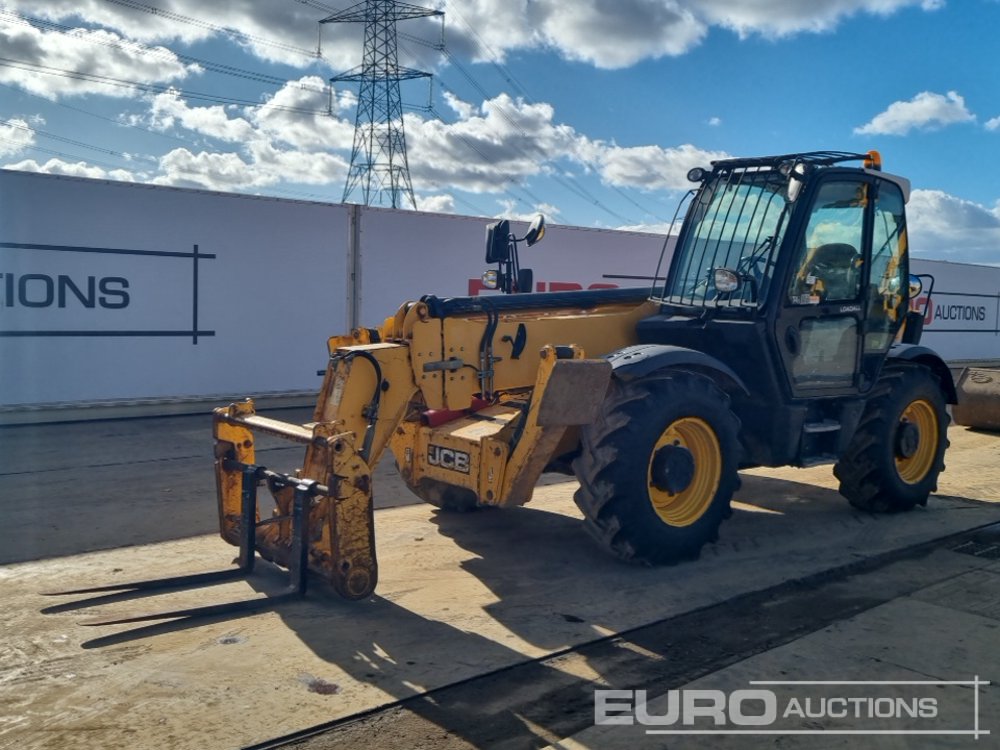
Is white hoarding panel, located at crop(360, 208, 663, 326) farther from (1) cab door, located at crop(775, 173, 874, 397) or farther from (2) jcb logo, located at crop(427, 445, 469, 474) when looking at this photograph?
(2) jcb logo, located at crop(427, 445, 469, 474)

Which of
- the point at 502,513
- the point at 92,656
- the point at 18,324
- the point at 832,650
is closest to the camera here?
the point at 92,656

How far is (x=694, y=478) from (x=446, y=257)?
Result: 27.9ft

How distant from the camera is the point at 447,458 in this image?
5.90 meters

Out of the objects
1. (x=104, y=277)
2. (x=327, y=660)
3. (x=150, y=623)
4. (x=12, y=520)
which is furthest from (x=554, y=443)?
(x=104, y=277)

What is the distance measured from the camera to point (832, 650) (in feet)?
15.1

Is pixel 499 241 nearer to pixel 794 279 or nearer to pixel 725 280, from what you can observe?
pixel 725 280

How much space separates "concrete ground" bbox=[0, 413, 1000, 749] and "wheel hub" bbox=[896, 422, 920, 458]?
51 cm

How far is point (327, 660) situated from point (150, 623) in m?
1.04

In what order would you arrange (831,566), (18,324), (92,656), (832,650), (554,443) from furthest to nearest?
1. (18,324)
2. (831,566)
3. (554,443)
4. (832,650)
5. (92,656)

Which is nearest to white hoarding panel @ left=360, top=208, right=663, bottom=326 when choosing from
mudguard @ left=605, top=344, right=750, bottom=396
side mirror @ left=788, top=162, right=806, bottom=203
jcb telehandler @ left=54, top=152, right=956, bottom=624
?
jcb telehandler @ left=54, top=152, right=956, bottom=624

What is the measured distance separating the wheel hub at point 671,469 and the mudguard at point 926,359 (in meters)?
2.59

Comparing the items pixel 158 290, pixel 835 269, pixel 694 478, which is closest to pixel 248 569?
pixel 694 478

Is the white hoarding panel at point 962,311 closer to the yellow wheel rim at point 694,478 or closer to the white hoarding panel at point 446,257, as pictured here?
the white hoarding panel at point 446,257

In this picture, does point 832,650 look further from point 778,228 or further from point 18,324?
point 18,324
